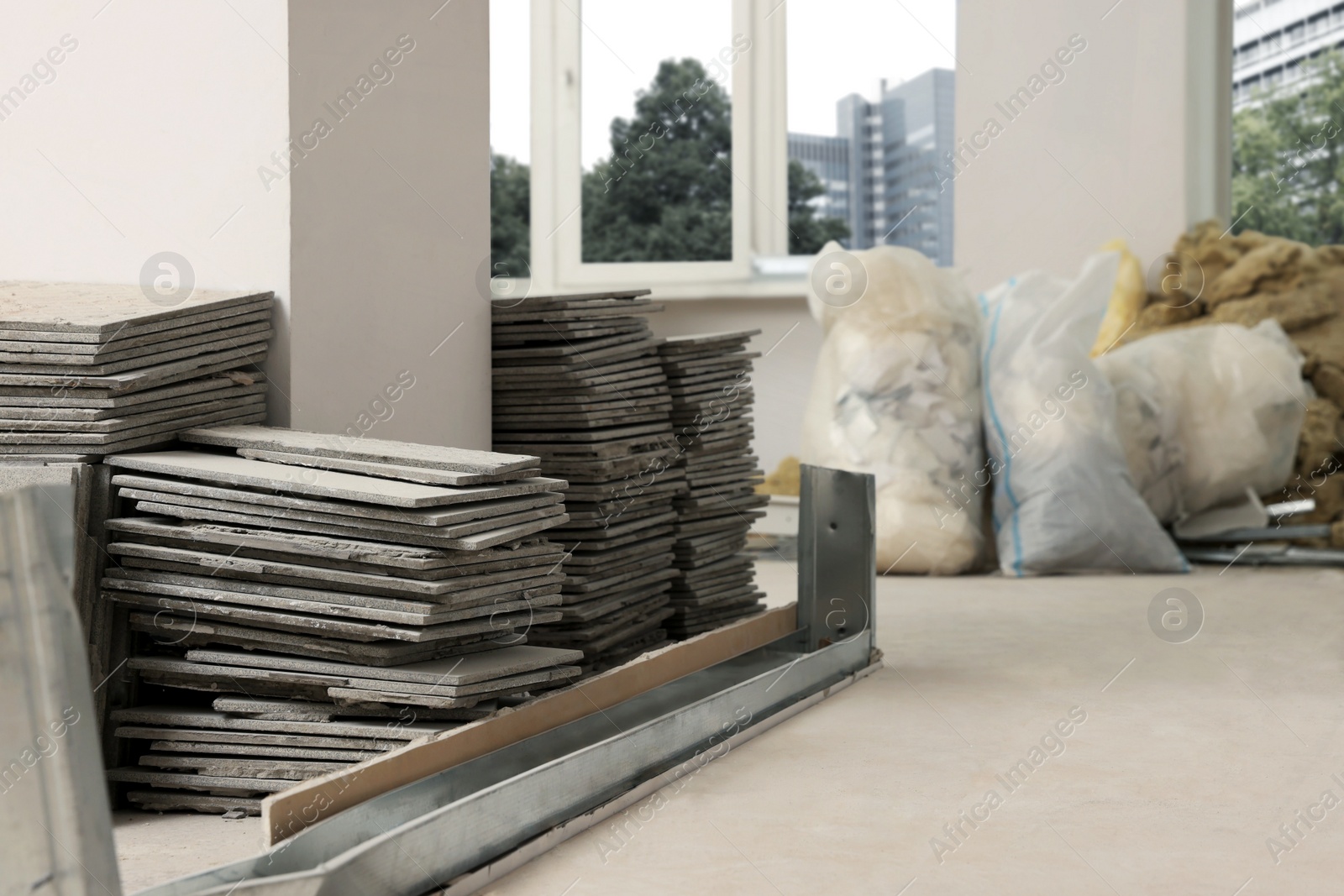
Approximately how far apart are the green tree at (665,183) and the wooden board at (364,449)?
487 cm

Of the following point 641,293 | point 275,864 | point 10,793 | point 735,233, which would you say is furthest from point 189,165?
point 735,233

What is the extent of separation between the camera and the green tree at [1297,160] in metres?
6.22

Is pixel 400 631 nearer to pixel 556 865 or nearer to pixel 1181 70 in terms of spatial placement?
pixel 556 865

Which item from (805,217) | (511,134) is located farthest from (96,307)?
(805,217)

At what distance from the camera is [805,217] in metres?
7.18

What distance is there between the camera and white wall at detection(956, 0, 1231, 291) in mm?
6039

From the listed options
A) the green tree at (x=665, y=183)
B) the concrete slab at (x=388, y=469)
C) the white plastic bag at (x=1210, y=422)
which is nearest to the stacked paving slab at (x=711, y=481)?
the concrete slab at (x=388, y=469)

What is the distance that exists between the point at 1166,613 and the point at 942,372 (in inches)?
52.3

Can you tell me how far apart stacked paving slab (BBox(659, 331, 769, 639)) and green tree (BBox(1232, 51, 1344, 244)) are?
A: 3.91m

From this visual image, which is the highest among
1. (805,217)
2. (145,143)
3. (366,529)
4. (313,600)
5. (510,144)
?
(510,144)

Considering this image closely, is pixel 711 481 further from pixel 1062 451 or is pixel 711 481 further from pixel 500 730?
pixel 1062 451

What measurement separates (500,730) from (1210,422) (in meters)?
3.83

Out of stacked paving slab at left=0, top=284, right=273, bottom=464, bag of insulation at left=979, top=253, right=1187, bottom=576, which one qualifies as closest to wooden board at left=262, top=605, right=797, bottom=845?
stacked paving slab at left=0, top=284, right=273, bottom=464

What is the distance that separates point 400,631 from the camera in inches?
80.7
